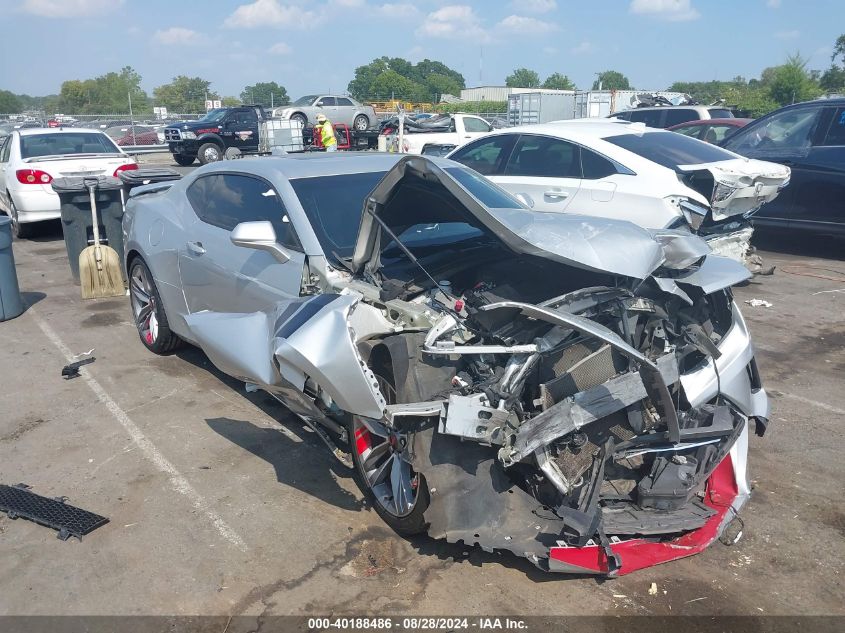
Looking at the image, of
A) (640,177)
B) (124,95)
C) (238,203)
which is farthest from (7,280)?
(124,95)

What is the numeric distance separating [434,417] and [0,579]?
2.16m

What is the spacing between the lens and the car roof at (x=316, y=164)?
4676mm

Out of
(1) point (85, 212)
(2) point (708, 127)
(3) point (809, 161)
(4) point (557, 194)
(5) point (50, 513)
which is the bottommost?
(5) point (50, 513)

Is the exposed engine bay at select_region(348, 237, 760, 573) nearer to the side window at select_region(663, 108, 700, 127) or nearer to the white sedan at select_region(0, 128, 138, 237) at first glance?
the white sedan at select_region(0, 128, 138, 237)

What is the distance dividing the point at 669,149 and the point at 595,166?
86cm

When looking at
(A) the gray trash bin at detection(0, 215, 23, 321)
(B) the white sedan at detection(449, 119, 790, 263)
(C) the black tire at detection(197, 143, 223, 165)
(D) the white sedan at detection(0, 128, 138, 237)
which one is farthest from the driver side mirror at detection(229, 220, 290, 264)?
(C) the black tire at detection(197, 143, 223, 165)

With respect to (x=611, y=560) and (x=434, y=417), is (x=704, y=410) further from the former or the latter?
(x=434, y=417)

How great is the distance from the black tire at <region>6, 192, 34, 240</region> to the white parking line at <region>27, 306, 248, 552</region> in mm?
5999

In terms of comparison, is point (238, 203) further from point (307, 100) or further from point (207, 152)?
point (307, 100)

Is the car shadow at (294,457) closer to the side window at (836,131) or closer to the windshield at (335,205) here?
the windshield at (335,205)

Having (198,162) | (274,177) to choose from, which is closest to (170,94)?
(198,162)

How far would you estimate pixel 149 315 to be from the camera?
240 inches

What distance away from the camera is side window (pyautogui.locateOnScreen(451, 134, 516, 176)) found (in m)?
8.52

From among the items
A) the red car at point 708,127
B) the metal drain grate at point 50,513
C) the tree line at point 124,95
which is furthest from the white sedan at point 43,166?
the tree line at point 124,95
